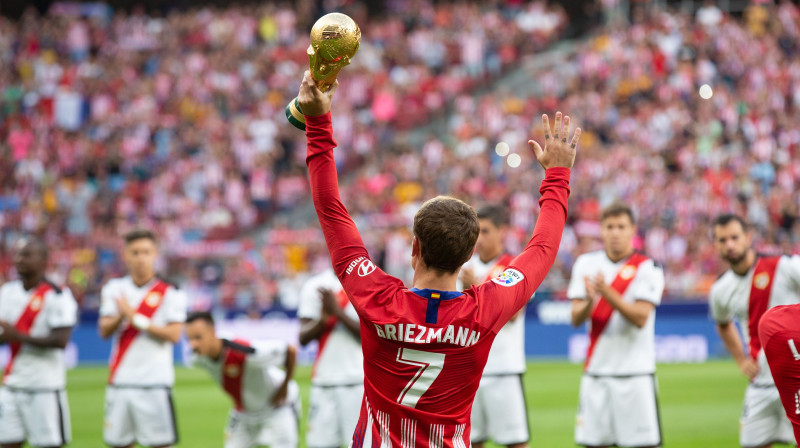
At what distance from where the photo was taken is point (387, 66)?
→ 1142 inches

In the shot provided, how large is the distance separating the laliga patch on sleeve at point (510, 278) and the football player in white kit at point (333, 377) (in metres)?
4.29

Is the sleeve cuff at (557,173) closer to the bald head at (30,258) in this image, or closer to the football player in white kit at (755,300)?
the football player in white kit at (755,300)

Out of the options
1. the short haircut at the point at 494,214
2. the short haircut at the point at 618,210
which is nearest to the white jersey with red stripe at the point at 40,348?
the short haircut at the point at 494,214

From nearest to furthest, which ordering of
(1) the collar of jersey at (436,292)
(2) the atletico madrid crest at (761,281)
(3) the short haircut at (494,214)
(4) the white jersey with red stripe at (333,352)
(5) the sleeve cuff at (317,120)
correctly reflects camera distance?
(5) the sleeve cuff at (317,120)
(1) the collar of jersey at (436,292)
(2) the atletico madrid crest at (761,281)
(3) the short haircut at (494,214)
(4) the white jersey with red stripe at (333,352)

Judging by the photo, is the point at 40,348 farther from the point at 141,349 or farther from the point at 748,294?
the point at 748,294

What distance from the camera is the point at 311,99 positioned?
359 cm

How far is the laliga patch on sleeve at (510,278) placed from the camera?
3848 millimetres

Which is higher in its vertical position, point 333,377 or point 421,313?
point 421,313

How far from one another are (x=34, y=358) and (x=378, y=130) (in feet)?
63.3

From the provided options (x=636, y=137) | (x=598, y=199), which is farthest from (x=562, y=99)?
(x=598, y=199)

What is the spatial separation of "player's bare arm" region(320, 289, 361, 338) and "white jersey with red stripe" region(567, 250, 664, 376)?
1.91 metres

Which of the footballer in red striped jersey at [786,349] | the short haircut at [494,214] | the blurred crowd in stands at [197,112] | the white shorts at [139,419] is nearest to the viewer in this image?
the footballer in red striped jersey at [786,349]

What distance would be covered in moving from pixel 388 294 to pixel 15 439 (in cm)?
616

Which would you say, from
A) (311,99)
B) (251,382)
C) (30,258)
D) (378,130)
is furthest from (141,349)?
(378,130)
